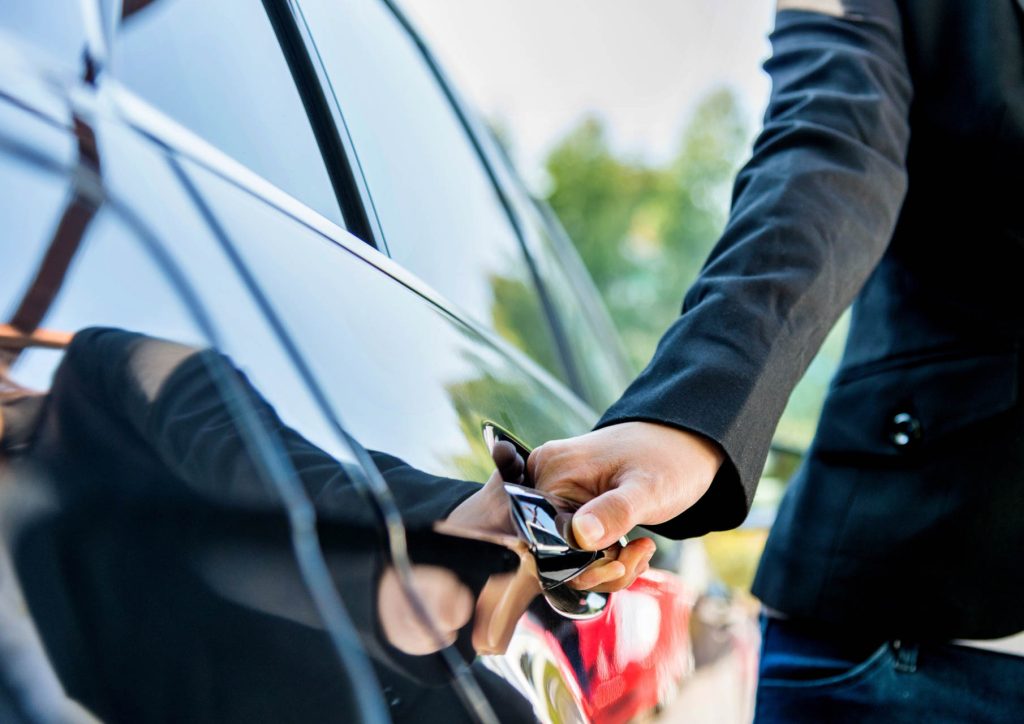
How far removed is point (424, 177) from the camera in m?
1.19

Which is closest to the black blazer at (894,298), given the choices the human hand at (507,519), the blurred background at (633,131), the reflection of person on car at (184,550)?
the human hand at (507,519)

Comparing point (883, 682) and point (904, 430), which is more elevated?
point (904, 430)

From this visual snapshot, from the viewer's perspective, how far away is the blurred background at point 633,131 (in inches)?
650

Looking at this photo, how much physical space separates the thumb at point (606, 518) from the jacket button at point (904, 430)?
1.79ft

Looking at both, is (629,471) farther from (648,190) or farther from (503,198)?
(648,190)

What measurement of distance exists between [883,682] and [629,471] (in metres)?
0.58

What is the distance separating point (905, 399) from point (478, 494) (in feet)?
2.20

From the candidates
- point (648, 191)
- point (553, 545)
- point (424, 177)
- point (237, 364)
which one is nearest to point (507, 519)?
point (553, 545)

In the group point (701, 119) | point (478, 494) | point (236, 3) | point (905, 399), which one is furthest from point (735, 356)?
point (701, 119)

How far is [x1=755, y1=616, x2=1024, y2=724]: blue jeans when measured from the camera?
1100mm

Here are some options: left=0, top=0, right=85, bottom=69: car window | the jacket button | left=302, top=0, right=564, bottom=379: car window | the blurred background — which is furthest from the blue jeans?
the blurred background

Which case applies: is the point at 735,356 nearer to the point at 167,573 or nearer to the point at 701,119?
the point at 167,573

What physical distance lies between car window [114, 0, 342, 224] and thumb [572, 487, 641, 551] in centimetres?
30

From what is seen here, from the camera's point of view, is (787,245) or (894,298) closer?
(787,245)
